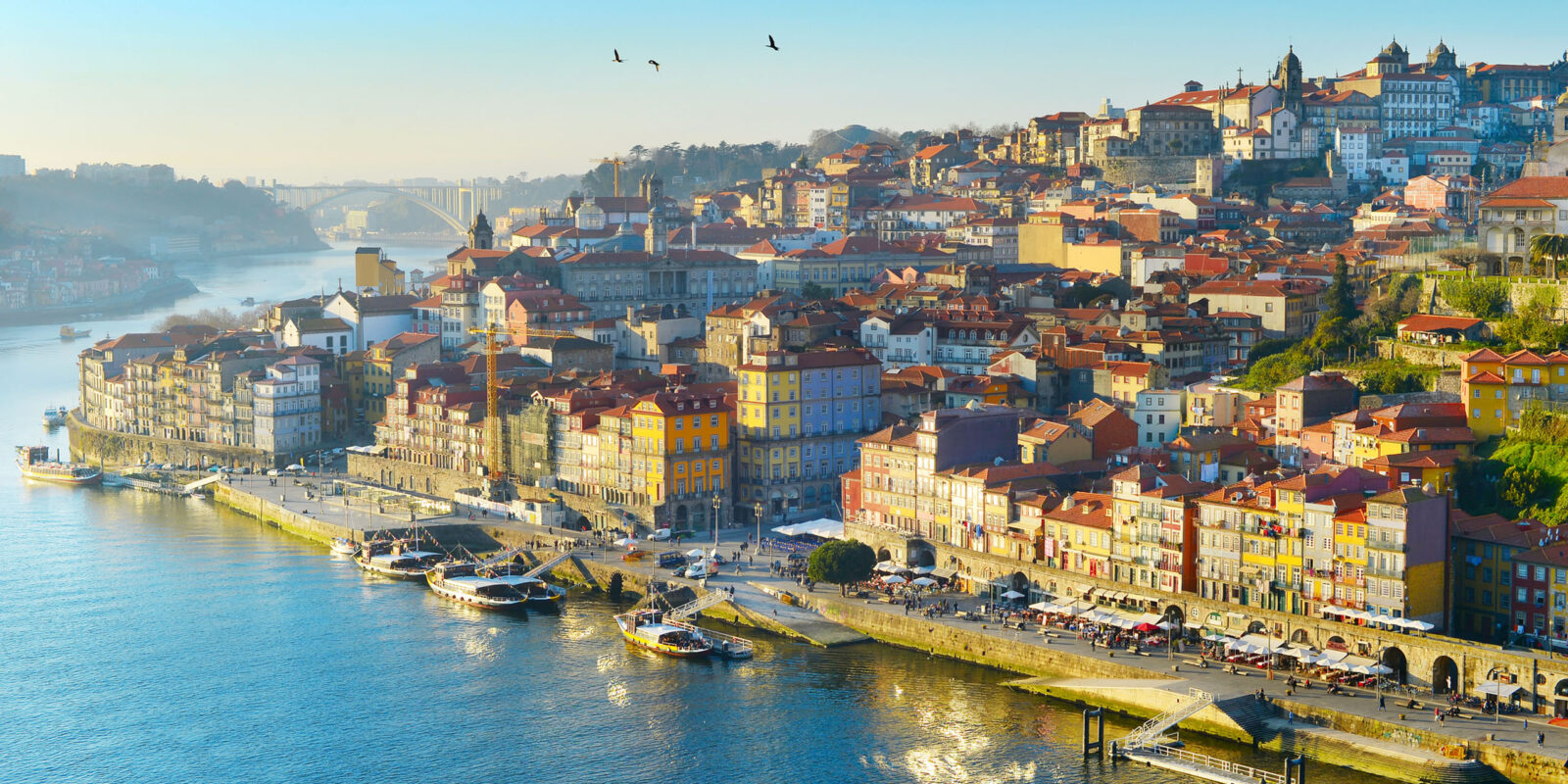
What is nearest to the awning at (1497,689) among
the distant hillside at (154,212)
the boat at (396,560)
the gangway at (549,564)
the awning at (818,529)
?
the awning at (818,529)

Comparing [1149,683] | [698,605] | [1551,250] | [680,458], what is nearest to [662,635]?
[698,605]

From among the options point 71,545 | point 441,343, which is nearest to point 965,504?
point 71,545

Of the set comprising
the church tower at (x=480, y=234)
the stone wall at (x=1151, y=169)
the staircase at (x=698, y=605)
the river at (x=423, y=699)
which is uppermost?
the stone wall at (x=1151, y=169)

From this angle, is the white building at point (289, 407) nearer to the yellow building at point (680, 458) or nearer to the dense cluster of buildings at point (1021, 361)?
the dense cluster of buildings at point (1021, 361)

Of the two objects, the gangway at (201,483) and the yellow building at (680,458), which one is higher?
the yellow building at (680,458)

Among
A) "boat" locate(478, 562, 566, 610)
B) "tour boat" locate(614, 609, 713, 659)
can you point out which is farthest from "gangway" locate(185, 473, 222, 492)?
"tour boat" locate(614, 609, 713, 659)

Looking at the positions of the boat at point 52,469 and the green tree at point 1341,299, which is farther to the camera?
the boat at point 52,469
